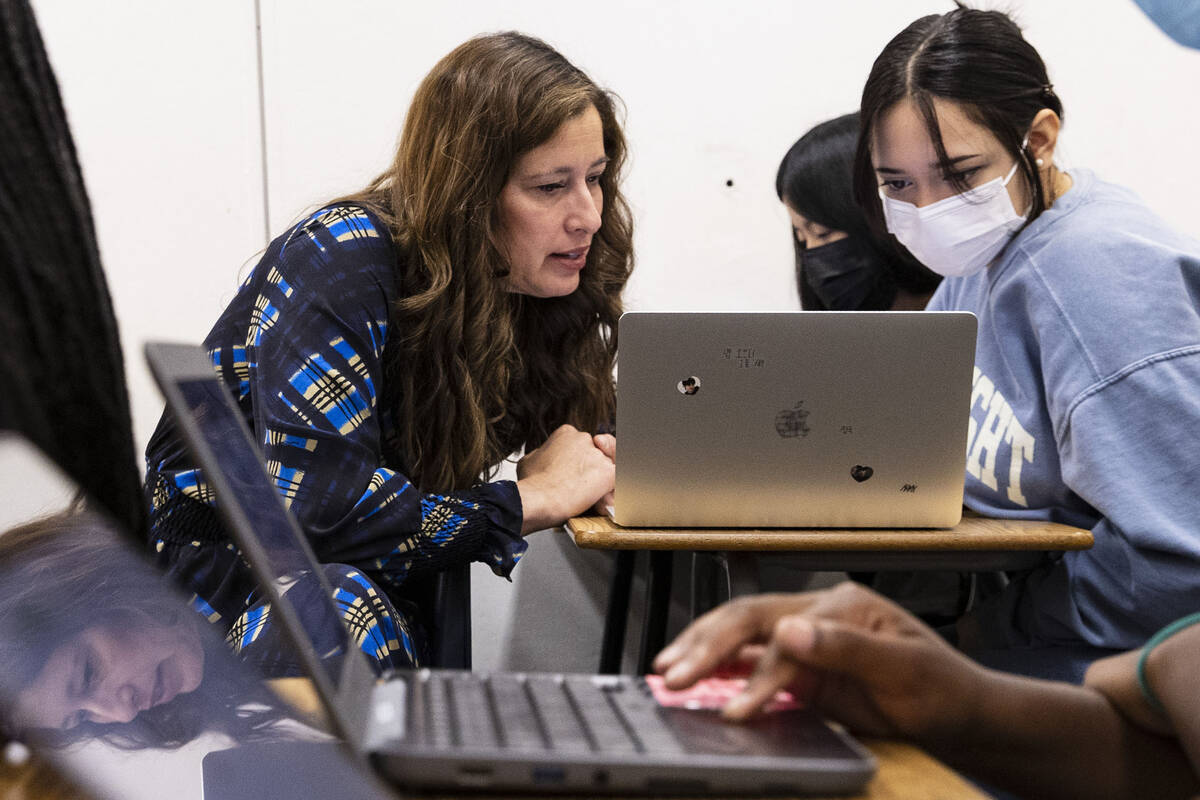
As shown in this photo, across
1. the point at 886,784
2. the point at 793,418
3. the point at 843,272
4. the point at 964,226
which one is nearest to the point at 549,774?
the point at 886,784

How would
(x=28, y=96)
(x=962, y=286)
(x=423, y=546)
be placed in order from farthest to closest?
(x=962, y=286), (x=423, y=546), (x=28, y=96)

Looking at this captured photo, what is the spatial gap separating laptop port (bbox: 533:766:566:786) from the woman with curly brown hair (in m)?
0.80

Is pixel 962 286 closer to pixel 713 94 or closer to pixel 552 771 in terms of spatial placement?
pixel 713 94

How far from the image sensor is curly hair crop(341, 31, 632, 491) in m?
1.51

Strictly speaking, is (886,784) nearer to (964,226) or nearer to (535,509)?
(535,509)

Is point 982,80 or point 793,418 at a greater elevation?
point 982,80

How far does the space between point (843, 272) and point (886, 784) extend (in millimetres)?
1876

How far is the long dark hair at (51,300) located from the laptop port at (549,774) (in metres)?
0.18

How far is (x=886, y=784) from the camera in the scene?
46 centimetres

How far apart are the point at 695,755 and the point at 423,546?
0.99 meters

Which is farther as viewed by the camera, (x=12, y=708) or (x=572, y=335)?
(x=572, y=335)

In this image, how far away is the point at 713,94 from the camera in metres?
2.53

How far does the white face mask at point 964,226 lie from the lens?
1.70 m

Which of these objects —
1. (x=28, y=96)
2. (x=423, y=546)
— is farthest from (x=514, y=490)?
(x=28, y=96)
